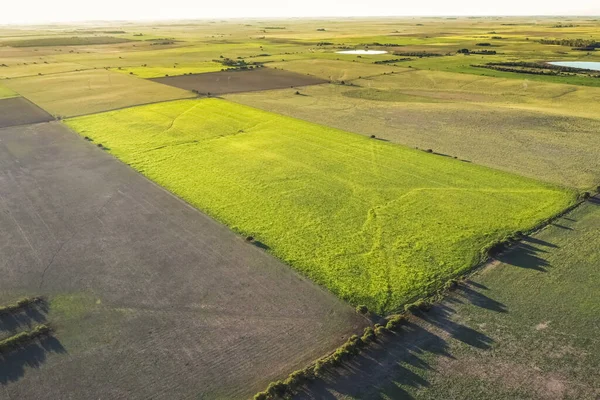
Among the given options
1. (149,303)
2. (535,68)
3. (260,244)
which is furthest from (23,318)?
(535,68)

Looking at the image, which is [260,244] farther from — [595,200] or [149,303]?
A: [595,200]

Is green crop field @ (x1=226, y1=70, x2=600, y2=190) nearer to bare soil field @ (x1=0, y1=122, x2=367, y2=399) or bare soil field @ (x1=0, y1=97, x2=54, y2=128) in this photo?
bare soil field @ (x1=0, y1=122, x2=367, y2=399)

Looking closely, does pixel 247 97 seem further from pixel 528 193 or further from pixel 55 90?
pixel 528 193

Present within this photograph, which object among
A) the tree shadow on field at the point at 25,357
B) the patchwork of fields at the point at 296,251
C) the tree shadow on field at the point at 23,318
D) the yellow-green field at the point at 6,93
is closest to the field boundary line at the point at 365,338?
the patchwork of fields at the point at 296,251

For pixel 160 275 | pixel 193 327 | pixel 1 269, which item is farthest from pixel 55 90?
pixel 193 327

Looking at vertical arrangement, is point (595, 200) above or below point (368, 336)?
above

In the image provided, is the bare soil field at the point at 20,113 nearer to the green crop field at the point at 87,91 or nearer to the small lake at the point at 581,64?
the green crop field at the point at 87,91

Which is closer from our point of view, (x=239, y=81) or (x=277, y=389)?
(x=277, y=389)
